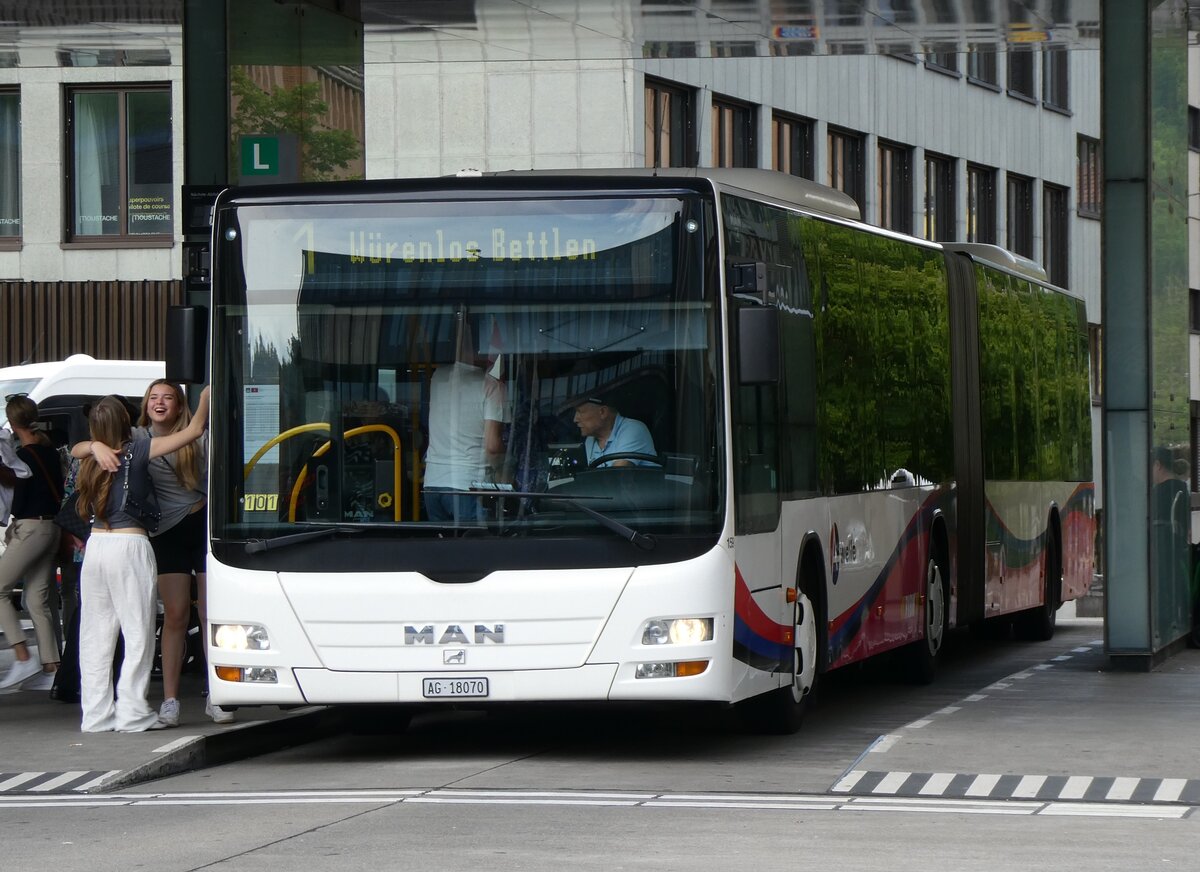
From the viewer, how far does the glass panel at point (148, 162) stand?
3841 cm

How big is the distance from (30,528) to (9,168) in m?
23.4

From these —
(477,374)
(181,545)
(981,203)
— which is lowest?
(181,545)

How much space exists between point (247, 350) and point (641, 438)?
6.78 feet

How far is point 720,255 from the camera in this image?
1245 cm

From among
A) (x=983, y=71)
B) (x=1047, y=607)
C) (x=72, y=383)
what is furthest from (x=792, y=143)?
(x=1047, y=607)

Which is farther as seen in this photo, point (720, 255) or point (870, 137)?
point (870, 137)

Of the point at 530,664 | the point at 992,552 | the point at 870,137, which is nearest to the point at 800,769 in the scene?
the point at 530,664

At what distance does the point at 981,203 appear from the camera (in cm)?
5166

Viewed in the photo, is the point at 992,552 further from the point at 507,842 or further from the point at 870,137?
the point at 870,137

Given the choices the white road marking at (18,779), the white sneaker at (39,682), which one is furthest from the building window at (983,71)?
the white road marking at (18,779)

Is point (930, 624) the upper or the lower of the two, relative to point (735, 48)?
lower

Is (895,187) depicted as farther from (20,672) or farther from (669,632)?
(669,632)

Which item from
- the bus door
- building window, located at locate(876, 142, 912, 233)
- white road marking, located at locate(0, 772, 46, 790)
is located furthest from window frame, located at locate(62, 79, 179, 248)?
white road marking, located at locate(0, 772, 46, 790)

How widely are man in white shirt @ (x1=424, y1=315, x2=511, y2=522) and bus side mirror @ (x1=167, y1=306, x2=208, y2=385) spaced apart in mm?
1298
